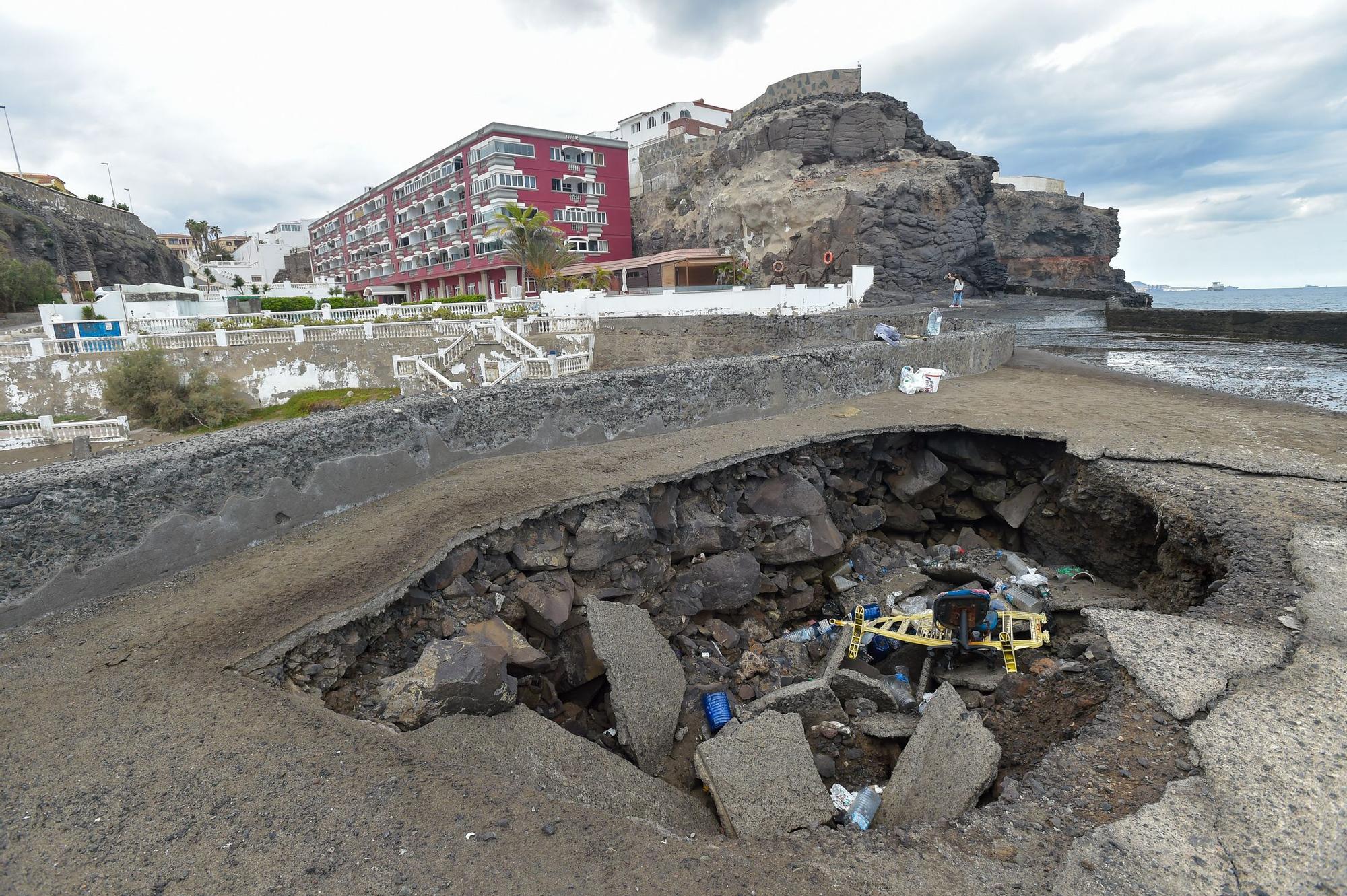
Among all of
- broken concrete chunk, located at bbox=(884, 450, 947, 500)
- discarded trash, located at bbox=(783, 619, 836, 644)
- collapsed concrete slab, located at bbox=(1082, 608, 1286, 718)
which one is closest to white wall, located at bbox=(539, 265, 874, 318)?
broken concrete chunk, located at bbox=(884, 450, 947, 500)

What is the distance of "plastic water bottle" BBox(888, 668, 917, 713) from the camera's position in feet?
15.9

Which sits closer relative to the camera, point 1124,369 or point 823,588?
point 823,588

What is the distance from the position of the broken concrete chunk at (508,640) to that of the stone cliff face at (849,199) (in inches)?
1361

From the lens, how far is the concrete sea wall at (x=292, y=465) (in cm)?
356

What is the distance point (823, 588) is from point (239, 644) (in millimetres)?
5749

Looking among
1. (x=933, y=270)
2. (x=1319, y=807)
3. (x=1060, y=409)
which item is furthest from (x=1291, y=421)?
(x=933, y=270)

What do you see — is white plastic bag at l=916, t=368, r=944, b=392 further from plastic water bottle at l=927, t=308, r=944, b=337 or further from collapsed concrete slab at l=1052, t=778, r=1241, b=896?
collapsed concrete slab at l=1052, t=778, r=1241, b=896

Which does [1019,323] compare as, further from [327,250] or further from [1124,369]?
[327,250]

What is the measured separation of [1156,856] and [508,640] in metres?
3.55

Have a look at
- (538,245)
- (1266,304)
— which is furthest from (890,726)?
(1266,304)

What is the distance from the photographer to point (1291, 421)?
7.77m

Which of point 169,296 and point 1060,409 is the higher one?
point 169,296

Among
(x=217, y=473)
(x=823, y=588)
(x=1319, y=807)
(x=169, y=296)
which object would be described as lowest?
(x=823, y=588)

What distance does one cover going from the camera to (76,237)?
46.9 meters
